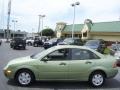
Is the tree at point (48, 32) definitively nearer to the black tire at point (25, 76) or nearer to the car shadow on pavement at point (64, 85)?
the car shadow on pavement at point (64, 85)

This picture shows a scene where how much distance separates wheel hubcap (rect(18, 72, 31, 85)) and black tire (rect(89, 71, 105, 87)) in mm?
2270

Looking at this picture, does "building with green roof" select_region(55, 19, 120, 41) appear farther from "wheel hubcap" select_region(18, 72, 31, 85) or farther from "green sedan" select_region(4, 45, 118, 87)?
"wheel hubcap" select_region(18, 72, 31, 85)

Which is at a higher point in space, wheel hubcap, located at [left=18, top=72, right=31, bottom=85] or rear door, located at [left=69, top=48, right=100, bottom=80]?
rear door, located at [left=69, top=48, right=100, bottom=80]

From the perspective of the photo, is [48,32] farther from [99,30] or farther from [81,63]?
[81,63]

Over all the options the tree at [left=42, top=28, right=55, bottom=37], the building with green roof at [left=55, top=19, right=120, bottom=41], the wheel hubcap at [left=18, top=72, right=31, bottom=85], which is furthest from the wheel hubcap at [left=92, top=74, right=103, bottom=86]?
the tree at [left=42, top=28, right=55, bottom=37]

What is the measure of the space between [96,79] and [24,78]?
8.64 feet

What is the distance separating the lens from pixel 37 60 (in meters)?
11.4

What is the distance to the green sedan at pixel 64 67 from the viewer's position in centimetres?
1134

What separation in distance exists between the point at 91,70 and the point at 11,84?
295 cm

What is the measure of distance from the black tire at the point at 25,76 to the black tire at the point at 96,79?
7.00ft

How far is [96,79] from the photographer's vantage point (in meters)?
11.7

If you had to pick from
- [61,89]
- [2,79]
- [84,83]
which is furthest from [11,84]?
[84,83]

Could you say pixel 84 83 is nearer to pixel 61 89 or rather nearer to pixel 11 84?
pixel 61 89

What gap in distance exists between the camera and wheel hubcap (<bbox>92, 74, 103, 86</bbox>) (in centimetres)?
1167
